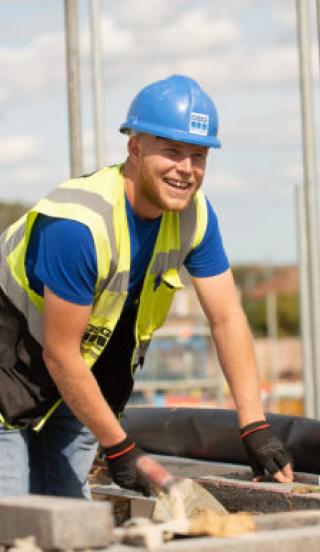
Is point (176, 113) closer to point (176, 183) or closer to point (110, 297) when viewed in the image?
point (176, 183)

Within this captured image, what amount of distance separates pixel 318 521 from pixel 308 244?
14.1 ft

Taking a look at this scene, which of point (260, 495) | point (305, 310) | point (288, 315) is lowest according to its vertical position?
point (288, 315)

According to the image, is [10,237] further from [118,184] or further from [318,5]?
[318,5]

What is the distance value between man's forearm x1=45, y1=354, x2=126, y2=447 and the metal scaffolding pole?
3.67m

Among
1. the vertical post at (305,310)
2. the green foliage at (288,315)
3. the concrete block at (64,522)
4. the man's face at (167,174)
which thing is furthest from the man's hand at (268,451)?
the green foliage at (288,315)

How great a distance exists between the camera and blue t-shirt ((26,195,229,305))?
430 centimetres

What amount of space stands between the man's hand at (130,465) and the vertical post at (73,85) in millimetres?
3280

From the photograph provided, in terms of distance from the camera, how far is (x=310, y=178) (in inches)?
310

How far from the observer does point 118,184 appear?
458 centimetres

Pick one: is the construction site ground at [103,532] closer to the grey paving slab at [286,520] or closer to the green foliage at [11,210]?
the grey paving slab at [286,520]

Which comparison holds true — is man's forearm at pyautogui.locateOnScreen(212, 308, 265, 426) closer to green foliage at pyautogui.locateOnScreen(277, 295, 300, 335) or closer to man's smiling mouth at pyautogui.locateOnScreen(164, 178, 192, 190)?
man's smiling mouth at pyautogui.locateOnScreen(164, 178, 192, 190)

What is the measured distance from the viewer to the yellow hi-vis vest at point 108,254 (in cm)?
443

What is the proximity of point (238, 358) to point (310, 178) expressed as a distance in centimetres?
301

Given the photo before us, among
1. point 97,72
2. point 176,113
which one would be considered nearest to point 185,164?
point 176,113
